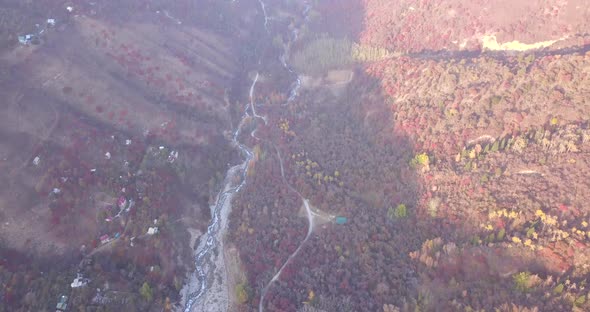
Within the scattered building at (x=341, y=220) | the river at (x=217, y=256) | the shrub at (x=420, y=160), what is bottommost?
the river at (x=217, y=256)

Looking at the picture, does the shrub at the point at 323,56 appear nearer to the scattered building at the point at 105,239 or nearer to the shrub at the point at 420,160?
the shrub at the point at 420,160

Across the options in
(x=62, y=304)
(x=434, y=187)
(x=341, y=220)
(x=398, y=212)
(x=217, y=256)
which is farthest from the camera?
(x=217, y=256)

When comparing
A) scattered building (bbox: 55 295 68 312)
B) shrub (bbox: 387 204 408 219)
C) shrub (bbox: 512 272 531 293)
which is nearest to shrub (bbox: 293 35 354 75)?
shrub (bbox: 387 204 408 219)

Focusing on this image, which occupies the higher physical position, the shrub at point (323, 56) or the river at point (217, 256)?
the shrub at point (323, 56)

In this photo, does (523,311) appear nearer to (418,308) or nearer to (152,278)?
(418,308)

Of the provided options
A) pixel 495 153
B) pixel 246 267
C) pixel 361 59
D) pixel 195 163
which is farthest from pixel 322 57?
pixel 246 267

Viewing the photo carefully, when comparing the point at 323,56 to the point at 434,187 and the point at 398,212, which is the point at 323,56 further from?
the point at 398,212

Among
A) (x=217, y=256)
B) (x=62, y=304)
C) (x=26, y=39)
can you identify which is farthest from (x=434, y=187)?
(x=26, y=39)

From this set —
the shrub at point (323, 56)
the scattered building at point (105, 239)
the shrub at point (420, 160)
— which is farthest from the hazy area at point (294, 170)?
the shrub at point (323, 56)
